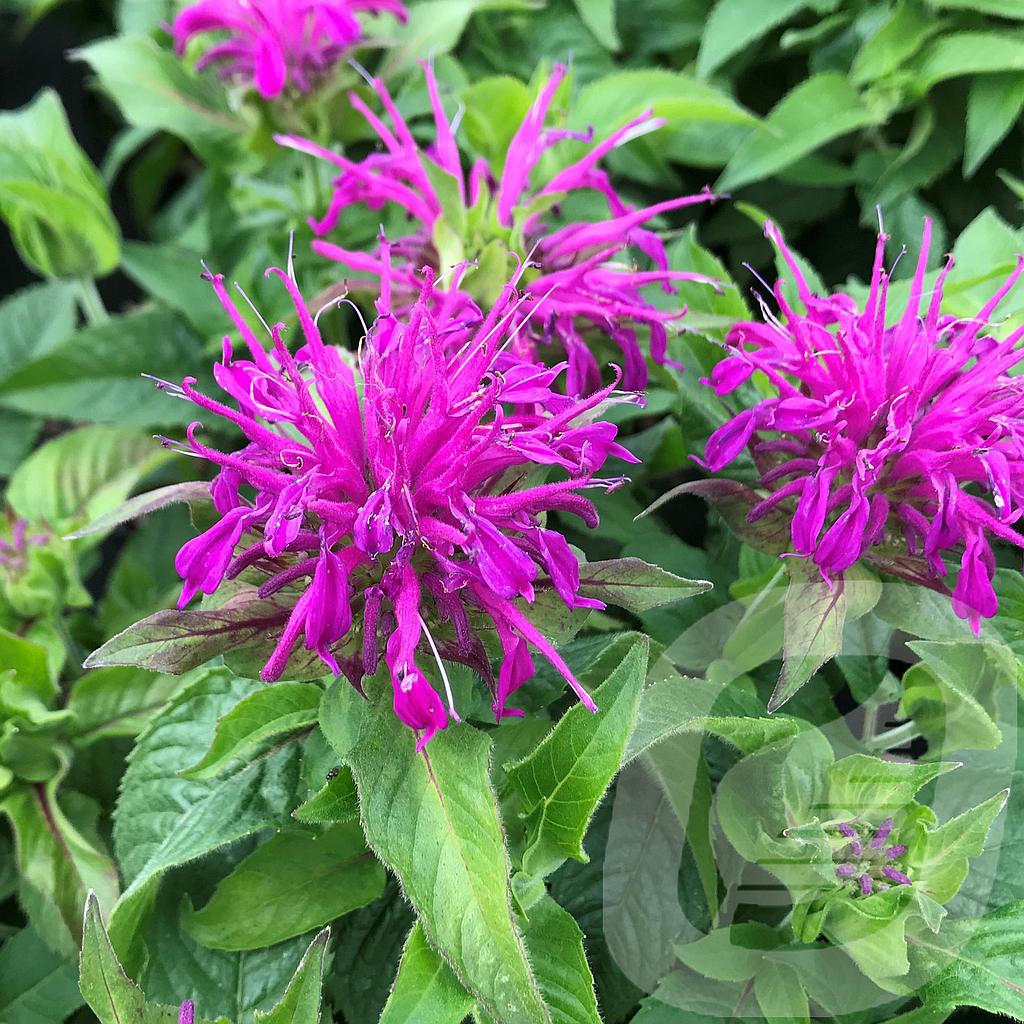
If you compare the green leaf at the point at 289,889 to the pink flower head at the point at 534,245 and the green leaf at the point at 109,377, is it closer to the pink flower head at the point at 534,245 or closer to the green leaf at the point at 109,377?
the pink flower head at the point at 534,245

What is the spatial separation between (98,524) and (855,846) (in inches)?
12.6

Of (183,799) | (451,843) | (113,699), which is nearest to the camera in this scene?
(451,843)

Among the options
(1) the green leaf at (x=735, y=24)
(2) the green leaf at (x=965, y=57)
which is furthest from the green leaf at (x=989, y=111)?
(1) the green leaf at (x=735, y=24)

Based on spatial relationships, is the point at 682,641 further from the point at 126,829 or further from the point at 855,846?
the point at 126,829

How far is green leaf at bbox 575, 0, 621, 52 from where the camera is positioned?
0.75 m

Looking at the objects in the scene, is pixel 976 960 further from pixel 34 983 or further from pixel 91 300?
pixel 91 300

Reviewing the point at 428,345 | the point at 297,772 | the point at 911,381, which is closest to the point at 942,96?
the point at 911,381

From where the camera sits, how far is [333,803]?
0.41 meters

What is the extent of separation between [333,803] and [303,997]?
7 cm

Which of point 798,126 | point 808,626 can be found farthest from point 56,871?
point 798,126

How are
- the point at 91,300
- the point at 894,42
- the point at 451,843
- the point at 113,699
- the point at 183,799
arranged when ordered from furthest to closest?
the point at 91,300
the point at 894,42
the point at 113,699
the point at 183,799
the point at 451,843

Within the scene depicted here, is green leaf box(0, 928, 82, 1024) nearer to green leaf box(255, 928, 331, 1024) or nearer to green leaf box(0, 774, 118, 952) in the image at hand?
green leaf box(0, 774, 118, 952)

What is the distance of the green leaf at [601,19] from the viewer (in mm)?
749

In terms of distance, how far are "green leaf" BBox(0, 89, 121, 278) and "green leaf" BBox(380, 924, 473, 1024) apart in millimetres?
554
